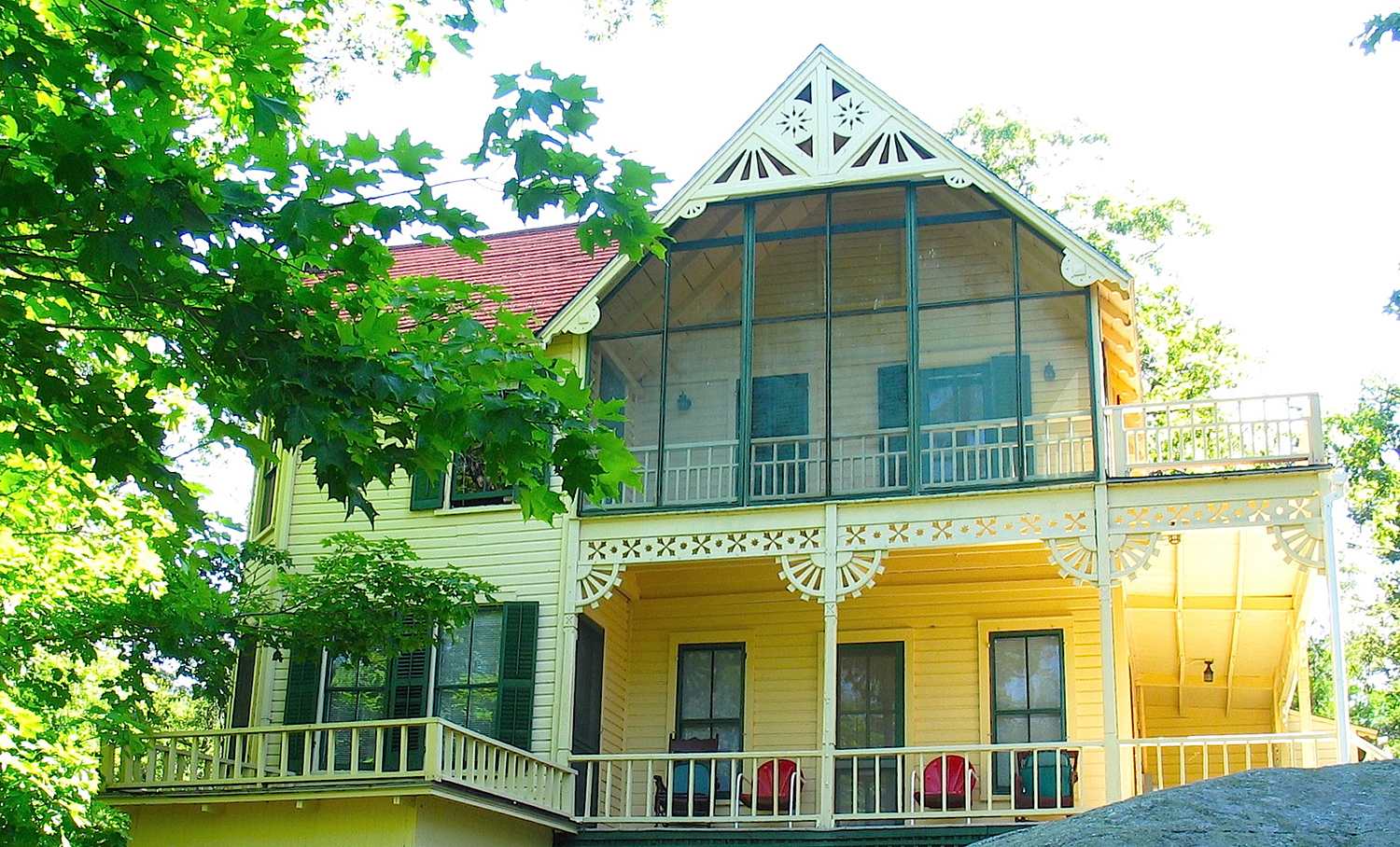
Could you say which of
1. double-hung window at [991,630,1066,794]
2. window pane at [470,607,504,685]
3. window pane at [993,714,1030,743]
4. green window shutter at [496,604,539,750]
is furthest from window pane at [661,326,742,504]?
window pane at [993,714,1030,743]

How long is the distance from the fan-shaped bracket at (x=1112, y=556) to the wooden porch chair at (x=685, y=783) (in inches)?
172

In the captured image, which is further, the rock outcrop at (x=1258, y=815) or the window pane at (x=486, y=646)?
the window pane at (x=486, y=646)

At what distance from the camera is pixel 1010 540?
1617 centimetres

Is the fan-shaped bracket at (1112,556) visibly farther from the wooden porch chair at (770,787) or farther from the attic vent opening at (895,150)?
the attic vent opening at (895,150)

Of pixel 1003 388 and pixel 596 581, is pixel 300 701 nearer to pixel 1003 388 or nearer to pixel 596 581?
pixel 596 581

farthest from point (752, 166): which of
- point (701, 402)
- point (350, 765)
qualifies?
point (350, 765)

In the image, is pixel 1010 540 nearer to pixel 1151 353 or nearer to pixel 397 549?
pixel 397 549

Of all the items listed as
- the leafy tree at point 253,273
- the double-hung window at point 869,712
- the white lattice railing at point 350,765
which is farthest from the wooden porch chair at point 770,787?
the leafy tree at point 253,273

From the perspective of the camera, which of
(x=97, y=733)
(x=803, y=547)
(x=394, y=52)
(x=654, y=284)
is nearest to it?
(x=97, y=733)

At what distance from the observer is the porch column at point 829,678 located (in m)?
15.8

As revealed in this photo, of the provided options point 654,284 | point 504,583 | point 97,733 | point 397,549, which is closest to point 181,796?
point 97,733

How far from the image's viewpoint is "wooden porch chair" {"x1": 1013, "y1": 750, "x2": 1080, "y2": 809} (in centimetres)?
1595

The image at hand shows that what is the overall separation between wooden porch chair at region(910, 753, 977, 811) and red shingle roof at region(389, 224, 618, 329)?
712 cm

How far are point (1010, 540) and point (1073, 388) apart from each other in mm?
2945
